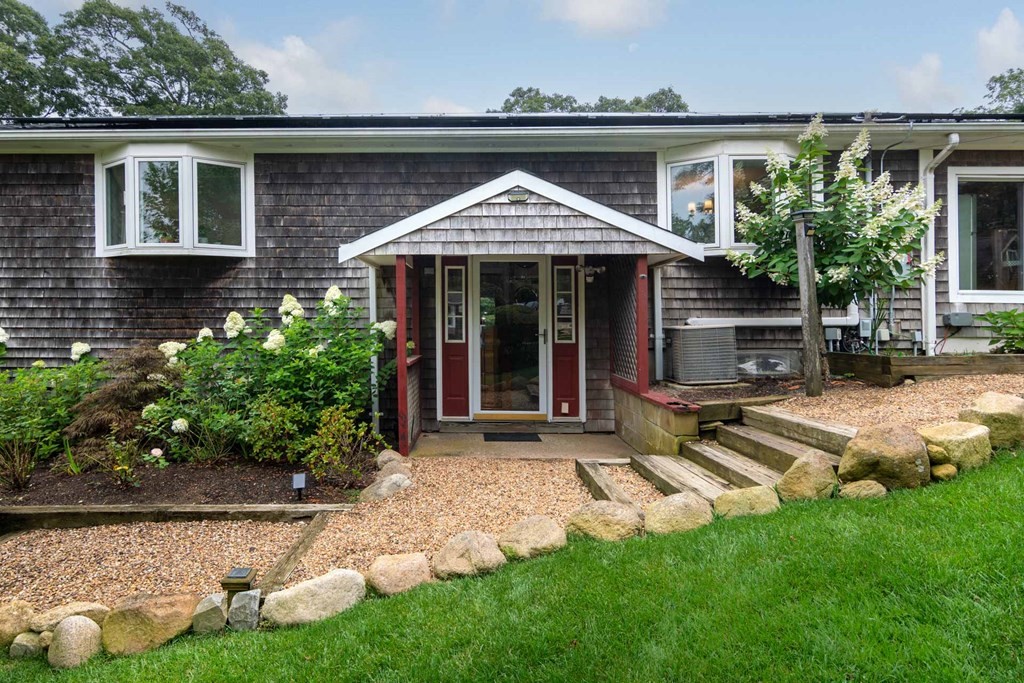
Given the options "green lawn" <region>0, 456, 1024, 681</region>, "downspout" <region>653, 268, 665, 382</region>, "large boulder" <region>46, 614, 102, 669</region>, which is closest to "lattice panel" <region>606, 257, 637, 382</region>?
"downspout" <region>653, 268, 665, 382</region>

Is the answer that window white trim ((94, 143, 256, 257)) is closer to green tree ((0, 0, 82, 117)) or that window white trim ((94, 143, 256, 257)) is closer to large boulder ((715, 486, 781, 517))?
large boulder ((715, 486, 781, 517))

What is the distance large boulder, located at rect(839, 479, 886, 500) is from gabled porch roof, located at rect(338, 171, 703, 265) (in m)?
2.71

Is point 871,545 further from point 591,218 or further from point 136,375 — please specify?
point 136,375

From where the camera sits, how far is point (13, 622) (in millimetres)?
2500

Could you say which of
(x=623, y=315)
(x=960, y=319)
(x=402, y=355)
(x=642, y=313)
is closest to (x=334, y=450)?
(x=402, y=355)

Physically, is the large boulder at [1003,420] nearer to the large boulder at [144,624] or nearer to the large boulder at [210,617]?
the large boulder at [210,617]

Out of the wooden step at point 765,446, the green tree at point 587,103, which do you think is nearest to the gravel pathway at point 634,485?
the wooden step at point 765,446

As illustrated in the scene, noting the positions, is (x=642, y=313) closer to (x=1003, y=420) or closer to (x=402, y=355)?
(x=402, y=355)

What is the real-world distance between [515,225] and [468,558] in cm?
318

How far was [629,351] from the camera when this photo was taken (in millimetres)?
5840

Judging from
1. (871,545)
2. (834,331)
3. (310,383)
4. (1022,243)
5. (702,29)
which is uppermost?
(702,29)

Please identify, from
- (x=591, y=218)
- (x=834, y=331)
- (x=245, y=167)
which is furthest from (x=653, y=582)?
(x=245, y=167)

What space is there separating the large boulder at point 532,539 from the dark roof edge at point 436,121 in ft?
15.7

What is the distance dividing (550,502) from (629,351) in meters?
2.52
